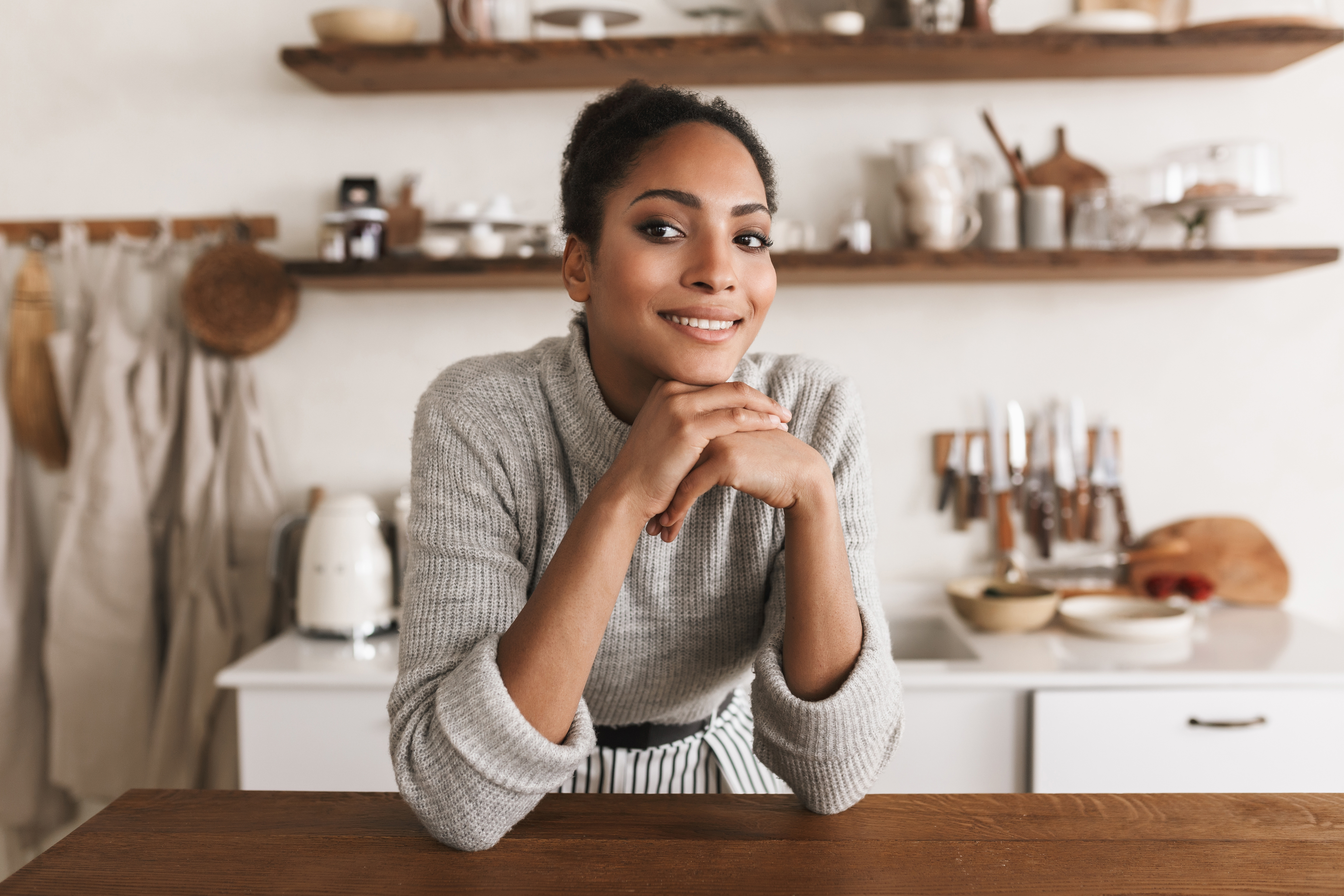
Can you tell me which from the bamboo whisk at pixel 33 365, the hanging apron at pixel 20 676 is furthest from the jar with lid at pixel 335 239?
the hanging apron at pixel 20 676

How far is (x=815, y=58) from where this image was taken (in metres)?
1.92

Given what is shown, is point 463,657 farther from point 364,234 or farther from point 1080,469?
point 1080,469

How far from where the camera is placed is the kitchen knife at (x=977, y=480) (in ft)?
7.11

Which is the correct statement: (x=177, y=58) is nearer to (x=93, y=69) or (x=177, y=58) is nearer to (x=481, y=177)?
(x=93, y=69)

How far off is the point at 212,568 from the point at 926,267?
1.58 m

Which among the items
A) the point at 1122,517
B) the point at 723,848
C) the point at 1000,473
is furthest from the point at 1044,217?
the point at 723,848

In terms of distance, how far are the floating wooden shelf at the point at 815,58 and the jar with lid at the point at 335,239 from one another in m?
0.28

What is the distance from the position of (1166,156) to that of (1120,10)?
0.30m

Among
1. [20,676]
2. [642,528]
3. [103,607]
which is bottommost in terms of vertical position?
[20,676]

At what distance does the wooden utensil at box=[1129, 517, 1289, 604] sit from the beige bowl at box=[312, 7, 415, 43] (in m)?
1.83

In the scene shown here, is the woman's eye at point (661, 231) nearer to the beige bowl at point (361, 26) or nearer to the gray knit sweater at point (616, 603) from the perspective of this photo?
the gray knit sweater at point (616, 603)

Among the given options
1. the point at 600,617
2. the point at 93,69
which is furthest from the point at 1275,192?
the point at 93,69

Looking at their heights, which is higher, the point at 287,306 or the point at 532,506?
the point at 287,306

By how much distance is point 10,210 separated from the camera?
2.23 m
